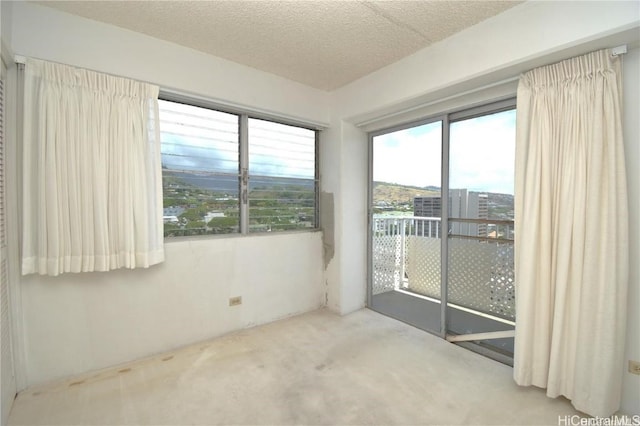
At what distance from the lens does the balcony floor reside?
171 cm

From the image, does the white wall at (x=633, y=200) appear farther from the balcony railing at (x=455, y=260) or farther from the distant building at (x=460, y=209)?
the distant building at (x=460, y=209)

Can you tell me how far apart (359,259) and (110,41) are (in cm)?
299

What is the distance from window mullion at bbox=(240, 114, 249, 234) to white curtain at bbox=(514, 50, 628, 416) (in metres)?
2.28

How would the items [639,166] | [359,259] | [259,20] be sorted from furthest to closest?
[359,259] < [259,20] < [639,166]

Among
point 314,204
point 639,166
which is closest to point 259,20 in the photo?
point 314,204

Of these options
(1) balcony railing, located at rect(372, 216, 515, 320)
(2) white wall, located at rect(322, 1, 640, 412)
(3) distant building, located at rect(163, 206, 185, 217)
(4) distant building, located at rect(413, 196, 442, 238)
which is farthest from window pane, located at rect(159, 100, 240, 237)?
(4) distant building, located at rect(413, 196, 442, 238)

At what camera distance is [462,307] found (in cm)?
261

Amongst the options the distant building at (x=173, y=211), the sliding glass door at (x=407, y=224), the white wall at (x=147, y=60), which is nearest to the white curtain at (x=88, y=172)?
the white wall at (x=147, y=60)

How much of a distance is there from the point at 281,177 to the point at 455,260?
1.93 metres

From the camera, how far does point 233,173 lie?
285cm

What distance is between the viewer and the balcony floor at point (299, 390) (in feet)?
5.60

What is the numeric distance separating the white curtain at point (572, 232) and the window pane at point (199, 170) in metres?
2.41

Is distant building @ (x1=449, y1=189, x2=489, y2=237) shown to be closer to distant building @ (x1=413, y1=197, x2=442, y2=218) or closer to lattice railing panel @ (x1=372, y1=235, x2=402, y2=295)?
distant building @ (x1=413, y1=197, x2=442, y2=218)

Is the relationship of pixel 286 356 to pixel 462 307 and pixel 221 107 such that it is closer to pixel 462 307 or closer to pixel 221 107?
pixel 462 307
